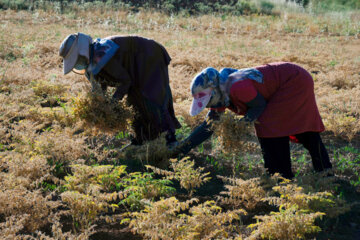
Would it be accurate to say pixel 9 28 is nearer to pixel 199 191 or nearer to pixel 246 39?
pixel 246 39

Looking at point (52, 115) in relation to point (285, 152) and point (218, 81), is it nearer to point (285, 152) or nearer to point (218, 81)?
point (218, 81)

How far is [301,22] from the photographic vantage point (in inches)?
610

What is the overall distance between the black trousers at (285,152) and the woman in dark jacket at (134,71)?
1.18 metres

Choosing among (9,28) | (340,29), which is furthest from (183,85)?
(340,29)

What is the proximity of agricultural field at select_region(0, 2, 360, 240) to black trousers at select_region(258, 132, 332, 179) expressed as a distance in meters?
0.13

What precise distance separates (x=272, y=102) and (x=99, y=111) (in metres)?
1.64

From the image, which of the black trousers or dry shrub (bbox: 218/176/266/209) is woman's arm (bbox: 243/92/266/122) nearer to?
the black trousers

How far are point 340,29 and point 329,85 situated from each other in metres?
7.93

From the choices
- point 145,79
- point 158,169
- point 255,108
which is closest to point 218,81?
point 255,108

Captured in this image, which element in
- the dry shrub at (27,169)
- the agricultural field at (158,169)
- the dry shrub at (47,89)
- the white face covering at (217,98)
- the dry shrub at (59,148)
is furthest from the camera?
the dry shrub at (47,89)

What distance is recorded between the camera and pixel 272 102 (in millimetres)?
3521

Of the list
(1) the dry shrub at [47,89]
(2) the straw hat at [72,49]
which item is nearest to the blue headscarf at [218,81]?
(2) the straw hat at [72,49]

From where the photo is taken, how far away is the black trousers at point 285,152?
141 inches

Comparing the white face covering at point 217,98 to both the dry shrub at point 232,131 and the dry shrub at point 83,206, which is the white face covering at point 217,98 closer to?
the dry shrub at point 232,131
